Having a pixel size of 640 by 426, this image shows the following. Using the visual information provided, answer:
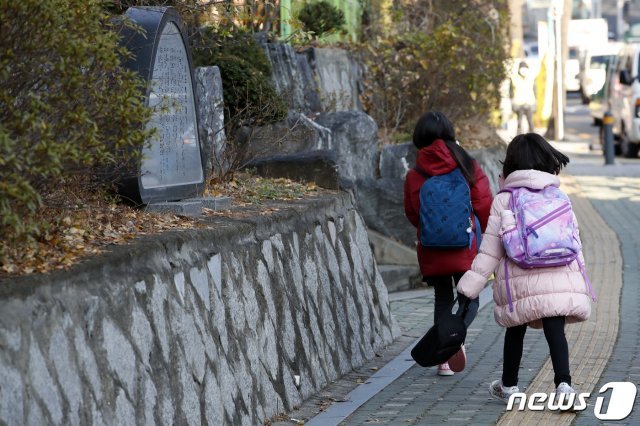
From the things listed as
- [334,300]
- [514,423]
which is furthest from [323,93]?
[514,423]

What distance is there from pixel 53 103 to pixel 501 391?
3175 mm

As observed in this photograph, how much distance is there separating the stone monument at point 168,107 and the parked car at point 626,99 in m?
19.7

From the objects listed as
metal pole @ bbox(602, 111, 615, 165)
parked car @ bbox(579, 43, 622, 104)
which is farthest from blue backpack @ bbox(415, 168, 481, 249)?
parked car @ bbox(579, 43, 622, 104)

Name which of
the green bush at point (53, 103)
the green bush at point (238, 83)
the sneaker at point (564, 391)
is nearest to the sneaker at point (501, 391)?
the sneaker at point (564, 391)

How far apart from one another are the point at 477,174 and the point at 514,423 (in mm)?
1897

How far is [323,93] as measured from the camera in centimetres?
1540

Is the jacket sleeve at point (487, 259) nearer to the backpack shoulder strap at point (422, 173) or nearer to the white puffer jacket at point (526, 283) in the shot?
the white puffer jacket at point (526, 283)

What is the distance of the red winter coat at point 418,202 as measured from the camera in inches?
326

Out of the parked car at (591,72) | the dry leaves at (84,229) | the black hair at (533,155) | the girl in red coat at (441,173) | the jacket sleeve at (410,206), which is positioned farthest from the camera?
the parked car at (591,72)

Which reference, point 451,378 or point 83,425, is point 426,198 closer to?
point 451,378

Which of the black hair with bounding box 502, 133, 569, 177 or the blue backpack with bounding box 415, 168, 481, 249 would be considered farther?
the blue backpack with bounding box 415, 168, 481, 249

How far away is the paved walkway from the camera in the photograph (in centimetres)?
732

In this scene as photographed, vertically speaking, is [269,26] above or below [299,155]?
above

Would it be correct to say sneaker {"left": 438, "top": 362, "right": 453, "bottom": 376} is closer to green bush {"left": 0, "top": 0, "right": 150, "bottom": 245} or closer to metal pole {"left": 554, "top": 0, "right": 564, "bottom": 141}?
green bush {"left": 0, "top": 0, "right": 150, "bottom": 245}
